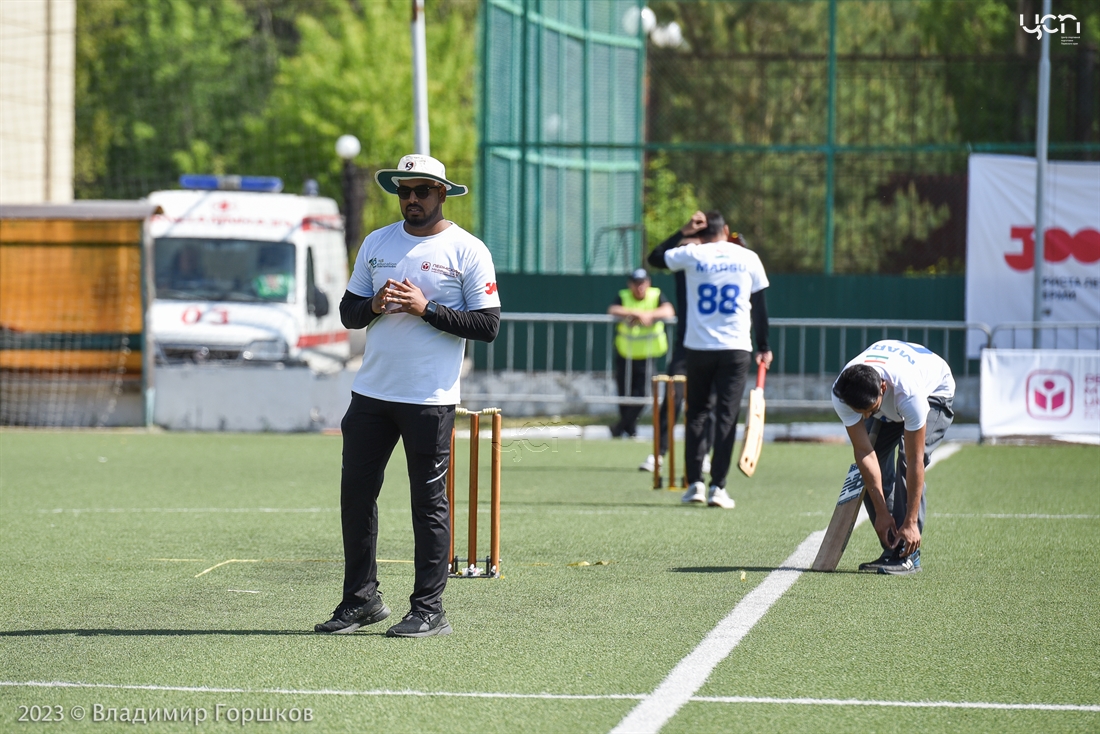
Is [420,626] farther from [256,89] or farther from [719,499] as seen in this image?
[256,89]

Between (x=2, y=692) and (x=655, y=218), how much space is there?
24857 millimetres

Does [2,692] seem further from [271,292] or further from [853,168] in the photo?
[853,168]

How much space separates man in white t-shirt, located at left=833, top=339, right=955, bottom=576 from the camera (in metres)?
7.54

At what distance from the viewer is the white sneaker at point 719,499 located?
10953 millimetres

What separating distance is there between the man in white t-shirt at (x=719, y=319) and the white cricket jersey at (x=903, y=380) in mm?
2804

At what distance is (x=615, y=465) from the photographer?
14367mm

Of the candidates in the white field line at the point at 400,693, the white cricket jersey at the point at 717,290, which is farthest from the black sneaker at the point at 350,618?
the white cricket jersey at the point at 717,290

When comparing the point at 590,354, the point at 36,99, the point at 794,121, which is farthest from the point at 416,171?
the point at 794,121

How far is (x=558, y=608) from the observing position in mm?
7113

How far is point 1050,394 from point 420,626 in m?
11.3

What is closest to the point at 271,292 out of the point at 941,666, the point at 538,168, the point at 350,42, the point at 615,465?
the point at 538,168

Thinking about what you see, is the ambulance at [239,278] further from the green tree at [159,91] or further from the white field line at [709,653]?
the green tree at [159,91]

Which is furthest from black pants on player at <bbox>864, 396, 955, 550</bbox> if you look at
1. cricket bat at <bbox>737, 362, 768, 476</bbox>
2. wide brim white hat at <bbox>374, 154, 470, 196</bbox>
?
wide brim white hat at <bbox>374, 154, 470, 196</bbox>

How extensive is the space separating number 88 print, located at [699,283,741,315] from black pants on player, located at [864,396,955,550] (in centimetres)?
273
